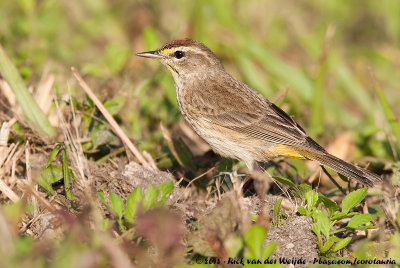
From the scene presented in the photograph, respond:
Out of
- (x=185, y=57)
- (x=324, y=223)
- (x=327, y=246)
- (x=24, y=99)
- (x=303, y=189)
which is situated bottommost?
(x=327, y=246)

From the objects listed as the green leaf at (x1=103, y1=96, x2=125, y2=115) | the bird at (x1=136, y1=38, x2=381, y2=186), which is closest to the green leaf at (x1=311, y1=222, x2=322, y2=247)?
the bird at (x1=136, y1=38, x2=381, y2=186)

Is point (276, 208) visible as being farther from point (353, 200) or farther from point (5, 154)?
point (5, 154)

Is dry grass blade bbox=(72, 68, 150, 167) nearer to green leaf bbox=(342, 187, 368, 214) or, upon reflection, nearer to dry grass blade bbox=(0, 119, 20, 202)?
dry grass blade bbox=(0, 119, 20, 202)

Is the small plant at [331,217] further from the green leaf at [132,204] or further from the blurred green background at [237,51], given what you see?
the blurred green background at [237,51]

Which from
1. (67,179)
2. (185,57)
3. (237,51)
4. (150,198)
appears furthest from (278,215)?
(237,51)

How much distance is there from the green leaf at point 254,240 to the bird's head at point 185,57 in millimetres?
3198

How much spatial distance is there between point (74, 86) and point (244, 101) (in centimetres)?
225

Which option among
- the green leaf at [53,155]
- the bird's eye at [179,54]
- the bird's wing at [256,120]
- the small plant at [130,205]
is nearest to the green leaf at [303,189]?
the bird's wing at [256,120]

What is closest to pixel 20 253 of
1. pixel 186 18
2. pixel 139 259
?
pixel 139 259

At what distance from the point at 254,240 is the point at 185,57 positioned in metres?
3.33

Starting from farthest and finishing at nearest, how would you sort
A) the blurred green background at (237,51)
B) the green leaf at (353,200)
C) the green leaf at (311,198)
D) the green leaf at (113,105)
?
1. the blurred green background at (237,51)
2. the green leaf at (113,105)
3. the green leaf at (311,198)
4. the green leaf at (353,200)

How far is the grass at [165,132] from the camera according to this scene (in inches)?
147

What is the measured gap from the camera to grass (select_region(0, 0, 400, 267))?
12.3ft

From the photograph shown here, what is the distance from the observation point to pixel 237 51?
856cm
